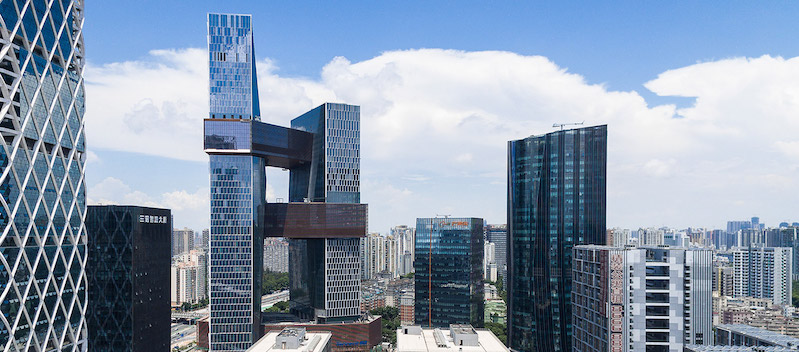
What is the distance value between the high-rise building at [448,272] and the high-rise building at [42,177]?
260ft

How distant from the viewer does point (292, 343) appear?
6512 cm

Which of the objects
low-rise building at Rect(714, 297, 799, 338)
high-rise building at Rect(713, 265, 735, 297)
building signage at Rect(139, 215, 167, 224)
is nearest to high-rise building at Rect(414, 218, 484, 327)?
building signage at Rect(139, 215, 167, 224)

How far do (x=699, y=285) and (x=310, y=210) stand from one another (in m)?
73.5

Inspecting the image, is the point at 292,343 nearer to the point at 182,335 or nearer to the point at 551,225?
the point at 551,225

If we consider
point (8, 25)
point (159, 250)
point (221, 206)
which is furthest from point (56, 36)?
point (221, 206)

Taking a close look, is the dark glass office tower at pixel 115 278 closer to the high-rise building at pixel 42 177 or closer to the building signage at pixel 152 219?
the building signage at pixel 152 219

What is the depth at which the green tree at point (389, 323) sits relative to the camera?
130750mm

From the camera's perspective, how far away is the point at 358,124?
11181cm

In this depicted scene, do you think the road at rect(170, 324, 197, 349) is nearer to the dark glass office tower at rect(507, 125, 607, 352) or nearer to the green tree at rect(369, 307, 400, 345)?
the green tree at rect(369, 307, 400, 345)

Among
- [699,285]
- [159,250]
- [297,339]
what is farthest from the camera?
[159,250]

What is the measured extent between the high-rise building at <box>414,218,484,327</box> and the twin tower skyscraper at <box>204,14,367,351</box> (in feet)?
52.7

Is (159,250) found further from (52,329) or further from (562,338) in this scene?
(562,338)

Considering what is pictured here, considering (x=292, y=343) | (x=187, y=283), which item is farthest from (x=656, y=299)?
(x=187, y=283)

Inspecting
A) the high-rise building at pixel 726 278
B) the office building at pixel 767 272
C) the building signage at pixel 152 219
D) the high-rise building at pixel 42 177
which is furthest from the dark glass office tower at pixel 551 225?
the office building at pixel 767 272
